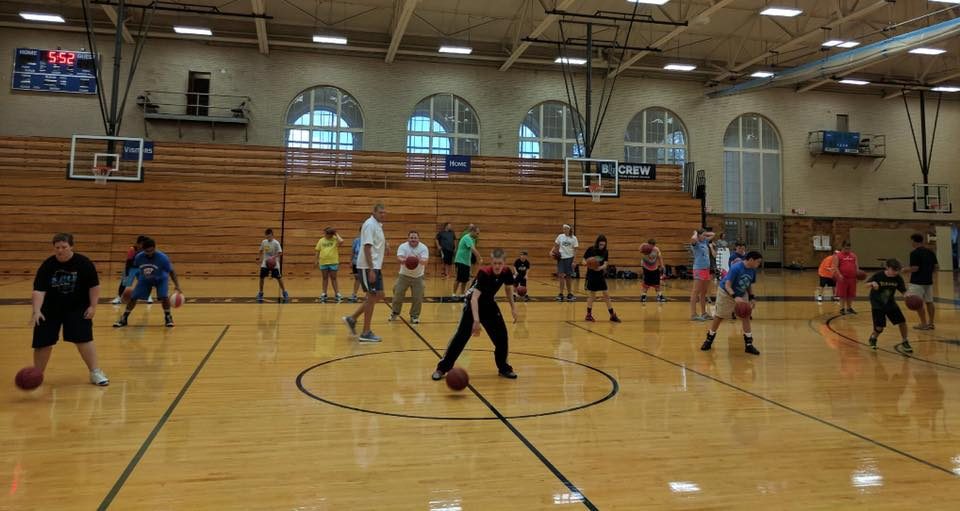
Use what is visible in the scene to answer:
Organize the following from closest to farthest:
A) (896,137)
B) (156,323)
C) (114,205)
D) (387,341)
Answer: (387,341) → (156,323) → (114,205) → (896,137)

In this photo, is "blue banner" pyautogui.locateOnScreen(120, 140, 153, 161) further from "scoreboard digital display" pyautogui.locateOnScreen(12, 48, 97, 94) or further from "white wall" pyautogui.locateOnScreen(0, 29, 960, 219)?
"scoreboard digital display" pyautogui.locateOnScreen(12, 48, 97, 94)

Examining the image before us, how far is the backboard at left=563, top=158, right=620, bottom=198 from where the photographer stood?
20281 mm

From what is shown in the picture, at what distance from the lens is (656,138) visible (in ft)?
90.3

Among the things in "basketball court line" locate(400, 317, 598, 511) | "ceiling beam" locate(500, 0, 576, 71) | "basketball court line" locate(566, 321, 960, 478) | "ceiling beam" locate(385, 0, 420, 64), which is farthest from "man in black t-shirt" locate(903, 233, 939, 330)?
"ceiling beam" locate(385, 0, 420, 64)

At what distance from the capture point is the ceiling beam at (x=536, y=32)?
19203mm

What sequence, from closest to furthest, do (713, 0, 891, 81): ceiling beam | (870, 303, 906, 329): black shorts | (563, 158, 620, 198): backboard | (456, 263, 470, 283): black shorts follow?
(870, 303, 906, 329): black shorts < (456, 263, 470, 283): black shorts < (713, 0, 891, 81): ceiling beam < (563, 158, 620, 198): backboard

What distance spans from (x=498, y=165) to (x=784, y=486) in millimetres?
20400

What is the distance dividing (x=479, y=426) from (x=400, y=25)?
19.1 metres

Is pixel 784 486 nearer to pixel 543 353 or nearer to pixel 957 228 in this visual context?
pixel 543 353

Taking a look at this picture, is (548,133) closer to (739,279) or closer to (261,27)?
(261,27)

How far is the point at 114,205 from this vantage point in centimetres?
1898

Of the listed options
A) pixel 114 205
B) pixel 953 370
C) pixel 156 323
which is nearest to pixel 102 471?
pixel 156 323

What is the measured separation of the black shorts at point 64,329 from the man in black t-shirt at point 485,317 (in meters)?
3.38

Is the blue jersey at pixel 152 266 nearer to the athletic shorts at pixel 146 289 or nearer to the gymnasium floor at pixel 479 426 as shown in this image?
the athletic shorts at pixel 146 289
